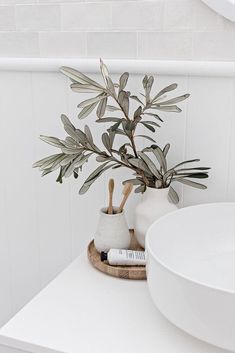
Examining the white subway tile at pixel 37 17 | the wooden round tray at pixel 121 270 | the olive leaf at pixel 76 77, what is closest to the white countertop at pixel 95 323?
the wooden round tray at pixel 121 270

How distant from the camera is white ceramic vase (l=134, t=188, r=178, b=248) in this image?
1.03 metres

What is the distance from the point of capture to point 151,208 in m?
1.03

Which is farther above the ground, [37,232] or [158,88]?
[158,88]

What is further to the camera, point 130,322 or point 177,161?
point 177,161

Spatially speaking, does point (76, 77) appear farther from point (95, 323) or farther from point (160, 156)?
point (95, 323)

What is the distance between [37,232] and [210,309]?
2.43 ft

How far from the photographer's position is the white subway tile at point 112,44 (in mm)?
1125

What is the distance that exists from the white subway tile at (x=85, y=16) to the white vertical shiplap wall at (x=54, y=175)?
12 centimetres

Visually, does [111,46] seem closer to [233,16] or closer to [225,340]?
[233,16]

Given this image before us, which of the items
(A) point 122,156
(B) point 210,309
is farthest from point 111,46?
(B) point 210,309

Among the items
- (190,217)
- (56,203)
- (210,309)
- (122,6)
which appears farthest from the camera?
(56,203)

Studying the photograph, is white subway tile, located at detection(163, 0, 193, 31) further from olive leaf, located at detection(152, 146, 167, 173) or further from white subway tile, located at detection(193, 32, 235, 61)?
olive leaf, located at detection(152, 146, 167, 173)

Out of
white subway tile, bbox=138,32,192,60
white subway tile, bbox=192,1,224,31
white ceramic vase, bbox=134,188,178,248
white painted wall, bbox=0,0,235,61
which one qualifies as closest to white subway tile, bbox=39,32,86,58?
white painted wall, bbox=0,0,235,61

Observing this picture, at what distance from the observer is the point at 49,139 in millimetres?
1006
